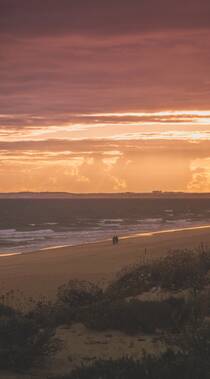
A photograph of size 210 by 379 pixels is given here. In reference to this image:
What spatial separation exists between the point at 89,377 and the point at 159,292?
557cm

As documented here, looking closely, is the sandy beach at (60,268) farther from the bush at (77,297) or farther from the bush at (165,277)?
the bush at (77,297)

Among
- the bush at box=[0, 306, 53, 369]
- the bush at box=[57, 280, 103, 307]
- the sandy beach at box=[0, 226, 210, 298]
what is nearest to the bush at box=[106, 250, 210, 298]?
the bush at box=[57, 280, 103, 307]

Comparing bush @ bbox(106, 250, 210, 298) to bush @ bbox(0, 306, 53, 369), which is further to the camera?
bush @ bbox(106, 250, 210, 298)

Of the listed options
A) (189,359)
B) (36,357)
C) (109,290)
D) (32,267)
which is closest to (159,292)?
(109,290)

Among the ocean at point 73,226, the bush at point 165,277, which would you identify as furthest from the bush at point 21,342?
the ocean at point 73,226

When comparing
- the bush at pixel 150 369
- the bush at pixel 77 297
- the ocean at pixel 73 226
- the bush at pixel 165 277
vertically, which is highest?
the ocean at pixel 73 226

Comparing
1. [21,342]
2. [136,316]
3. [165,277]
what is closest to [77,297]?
[136,316]

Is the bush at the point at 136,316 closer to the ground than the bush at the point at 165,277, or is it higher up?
closer to the ground

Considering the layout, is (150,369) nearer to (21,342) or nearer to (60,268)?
(21,342)

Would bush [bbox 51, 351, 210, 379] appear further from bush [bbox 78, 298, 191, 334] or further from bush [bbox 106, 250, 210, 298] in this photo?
bush [bbox 106, 250, 210, 298]

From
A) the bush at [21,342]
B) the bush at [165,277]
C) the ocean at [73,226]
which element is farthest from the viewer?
the ocean at [73,226]

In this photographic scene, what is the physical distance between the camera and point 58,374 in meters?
7.61

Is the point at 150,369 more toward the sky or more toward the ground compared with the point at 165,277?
more toward the ground

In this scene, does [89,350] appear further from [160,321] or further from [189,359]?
[189,359]
